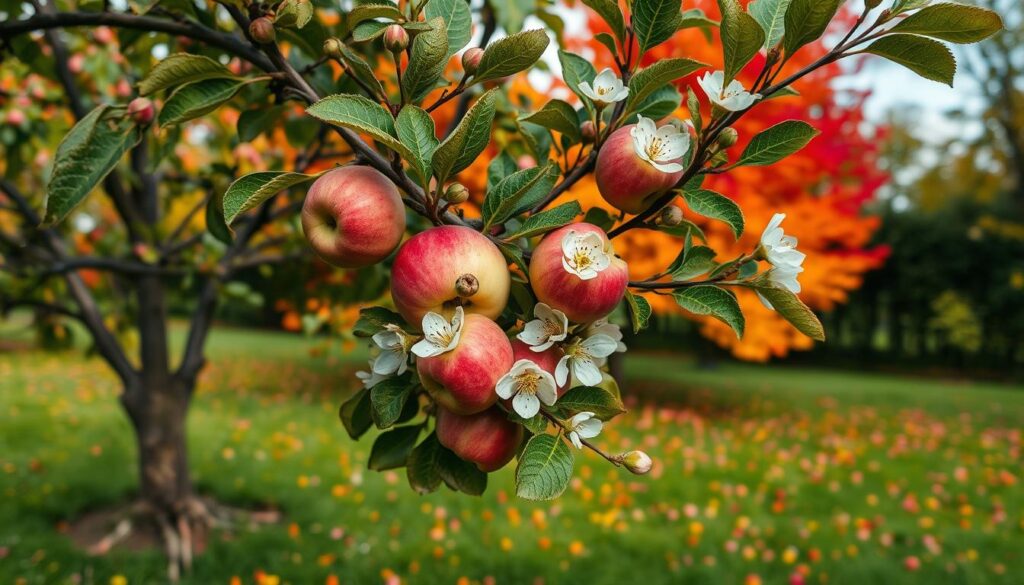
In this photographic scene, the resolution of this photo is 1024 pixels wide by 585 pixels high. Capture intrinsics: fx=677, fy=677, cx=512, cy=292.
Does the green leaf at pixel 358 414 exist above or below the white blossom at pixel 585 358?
below

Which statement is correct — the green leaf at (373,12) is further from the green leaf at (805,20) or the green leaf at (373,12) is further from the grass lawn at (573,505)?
the grass lawn at (573,505)

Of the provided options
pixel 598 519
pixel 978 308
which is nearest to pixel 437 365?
pixel 598 519

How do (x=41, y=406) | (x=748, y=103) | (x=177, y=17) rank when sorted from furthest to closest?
(x=41, y=406), (x=177, y=17), (x=748, y=103)

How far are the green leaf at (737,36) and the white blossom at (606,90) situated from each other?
12 centimetres

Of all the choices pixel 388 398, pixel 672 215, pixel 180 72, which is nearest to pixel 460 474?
pixel 388 398

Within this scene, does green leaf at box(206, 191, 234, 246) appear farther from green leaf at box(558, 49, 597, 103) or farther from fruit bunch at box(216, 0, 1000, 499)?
green leaf at box(558, 49, 597, 103)

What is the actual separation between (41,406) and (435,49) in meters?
6.87

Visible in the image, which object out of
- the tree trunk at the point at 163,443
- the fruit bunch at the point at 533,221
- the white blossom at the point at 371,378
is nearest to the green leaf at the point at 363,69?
the fruit bunch at the point at 533,221

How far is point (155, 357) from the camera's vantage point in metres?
2.92

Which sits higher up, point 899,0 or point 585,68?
point 899,0

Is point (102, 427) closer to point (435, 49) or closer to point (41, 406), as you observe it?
point (41, 406)

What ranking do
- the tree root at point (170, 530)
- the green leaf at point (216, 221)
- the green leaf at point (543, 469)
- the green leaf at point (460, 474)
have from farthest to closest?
the tree root at point (170, 530) → the green leaf at point (216, 221) → the green leaf at point (460, 474) → the green leaf at point (543, 469)

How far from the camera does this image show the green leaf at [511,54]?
0.79 metres

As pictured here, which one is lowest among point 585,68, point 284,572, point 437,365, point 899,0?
point 284,572
